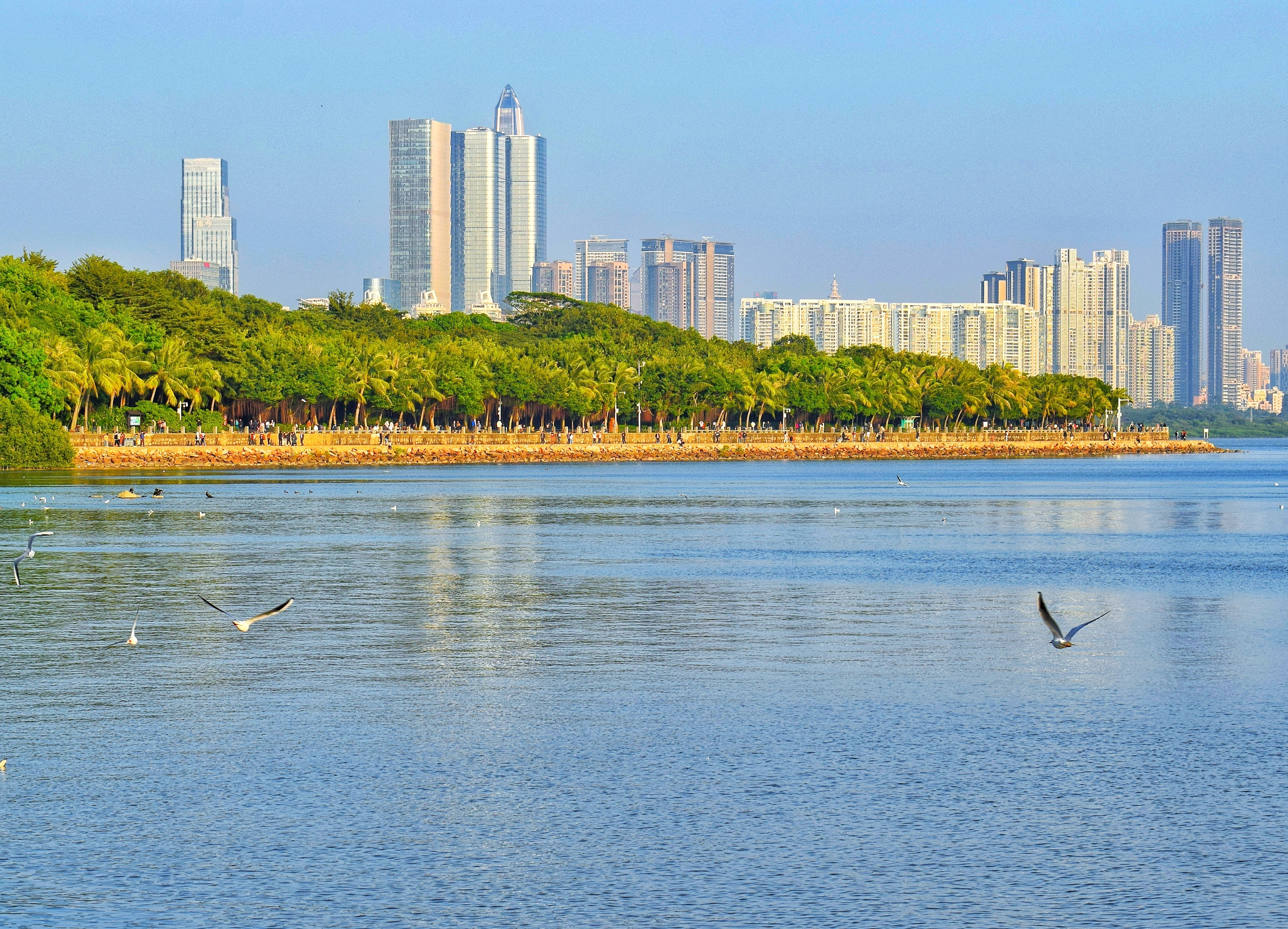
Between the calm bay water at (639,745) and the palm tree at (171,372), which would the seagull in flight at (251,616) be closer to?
the calm bay water at (639,745)

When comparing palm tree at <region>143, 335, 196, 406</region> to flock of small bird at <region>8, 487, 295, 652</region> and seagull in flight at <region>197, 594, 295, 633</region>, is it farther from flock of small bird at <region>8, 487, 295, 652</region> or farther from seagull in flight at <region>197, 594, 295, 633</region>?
seagull in flight at <region>197, 594, 295, 633</region>

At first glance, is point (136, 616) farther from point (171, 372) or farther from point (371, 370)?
point (371, 370)

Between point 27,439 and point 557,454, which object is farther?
point 557,454

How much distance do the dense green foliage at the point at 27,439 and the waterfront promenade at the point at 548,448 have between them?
Result: 4.39 metres

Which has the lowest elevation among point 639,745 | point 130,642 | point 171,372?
point 639,745

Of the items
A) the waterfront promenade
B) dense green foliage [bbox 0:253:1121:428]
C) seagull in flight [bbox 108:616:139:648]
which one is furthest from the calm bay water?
the waterfront promenade

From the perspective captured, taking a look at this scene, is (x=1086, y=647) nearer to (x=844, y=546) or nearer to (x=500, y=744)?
(x=500, y=744)

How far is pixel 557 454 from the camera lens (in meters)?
142

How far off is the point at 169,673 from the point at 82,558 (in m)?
19.0

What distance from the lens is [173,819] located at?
13.6m

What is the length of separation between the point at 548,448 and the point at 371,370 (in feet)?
55.7

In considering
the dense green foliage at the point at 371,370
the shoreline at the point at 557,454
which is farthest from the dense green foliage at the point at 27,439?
the shoreline at the point at 557,454

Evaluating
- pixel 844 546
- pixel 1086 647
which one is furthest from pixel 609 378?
pixel 1086 647

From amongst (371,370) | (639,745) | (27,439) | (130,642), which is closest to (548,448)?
(371,370)
